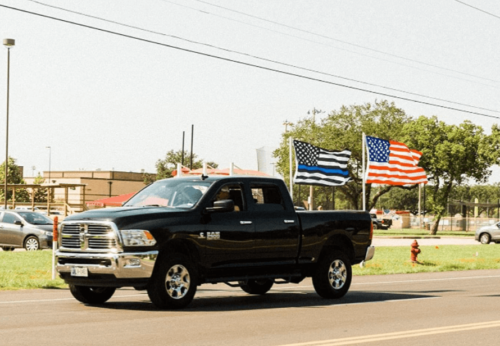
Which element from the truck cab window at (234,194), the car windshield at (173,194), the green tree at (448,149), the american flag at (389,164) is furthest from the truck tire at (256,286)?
the green tree at (448,149)

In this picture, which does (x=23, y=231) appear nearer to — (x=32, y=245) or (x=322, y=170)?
(x=32, y=245)

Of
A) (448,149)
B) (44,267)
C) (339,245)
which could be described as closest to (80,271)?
(339,245)

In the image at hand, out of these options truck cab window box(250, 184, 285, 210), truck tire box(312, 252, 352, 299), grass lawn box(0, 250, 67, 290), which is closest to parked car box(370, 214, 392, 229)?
grass lawn box(0, 250, 67, 290)

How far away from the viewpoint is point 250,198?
14.4 meters

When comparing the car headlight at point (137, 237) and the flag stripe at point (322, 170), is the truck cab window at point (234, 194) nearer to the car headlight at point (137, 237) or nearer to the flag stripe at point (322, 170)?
the car headlight at point (137, 237)

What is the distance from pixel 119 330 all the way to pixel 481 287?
10677mm

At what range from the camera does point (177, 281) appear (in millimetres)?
12992

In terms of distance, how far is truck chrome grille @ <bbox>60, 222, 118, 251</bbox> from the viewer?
1264 cm

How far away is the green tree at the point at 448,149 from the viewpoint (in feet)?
224

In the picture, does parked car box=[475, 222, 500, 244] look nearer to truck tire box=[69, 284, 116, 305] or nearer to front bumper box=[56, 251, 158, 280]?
truck tire box=[69, 284, 116, 305]

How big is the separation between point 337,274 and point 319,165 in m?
13.4

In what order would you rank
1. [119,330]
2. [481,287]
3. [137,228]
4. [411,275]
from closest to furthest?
[119,330] < [137,228] < [481,287] < [411,275]

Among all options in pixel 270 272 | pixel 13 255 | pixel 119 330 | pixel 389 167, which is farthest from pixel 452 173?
pixel 119 330

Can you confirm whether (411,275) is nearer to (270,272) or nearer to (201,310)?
(270,272)
